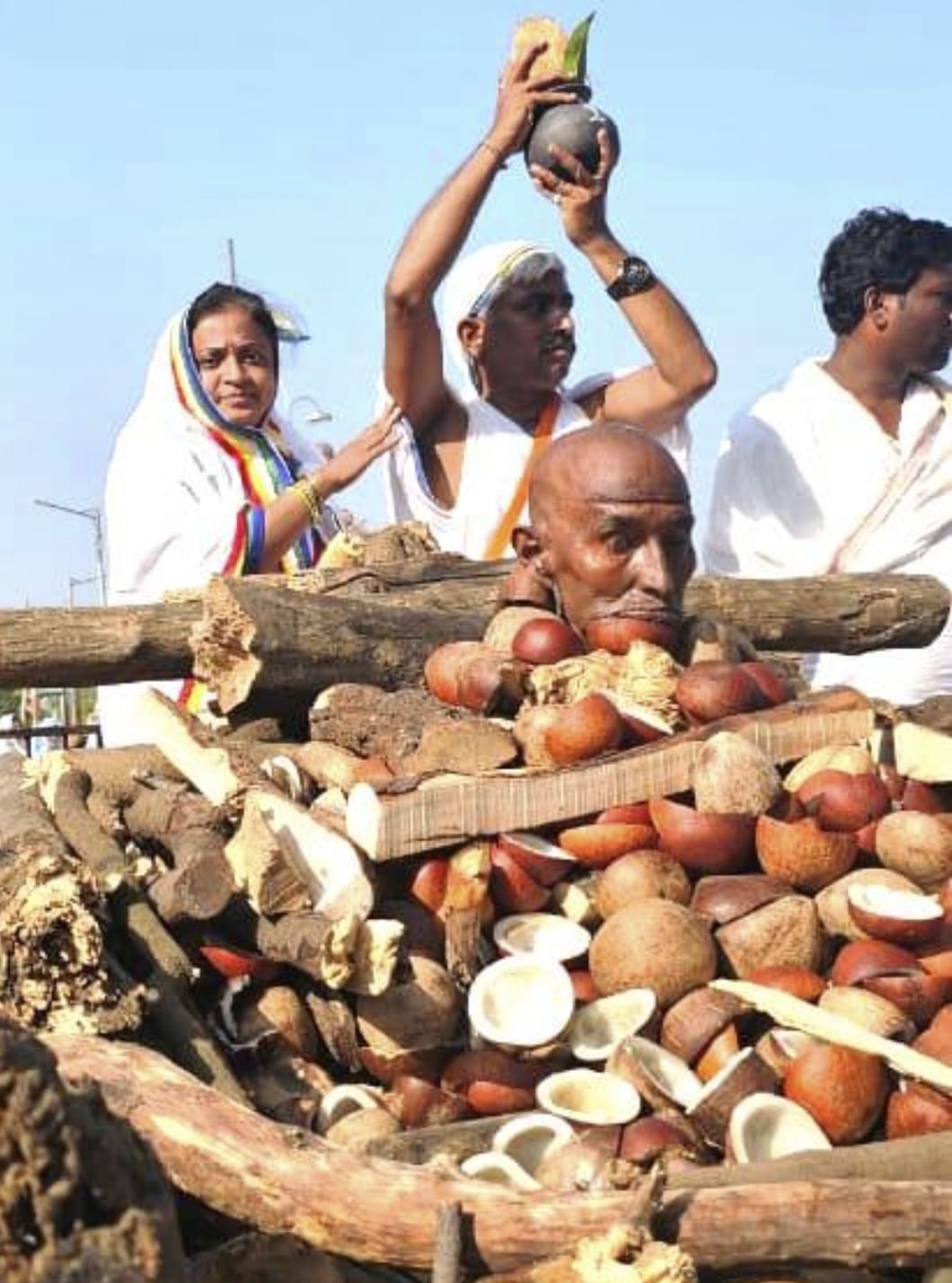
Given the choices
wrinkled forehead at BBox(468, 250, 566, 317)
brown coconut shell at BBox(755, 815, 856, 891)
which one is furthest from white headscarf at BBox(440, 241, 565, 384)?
brown coconut shell at BBox(755, 815, 856, 891)

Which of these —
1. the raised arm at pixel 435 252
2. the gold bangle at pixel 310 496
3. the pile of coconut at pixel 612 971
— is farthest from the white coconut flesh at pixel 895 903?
the gold bangle at pixel 310 496

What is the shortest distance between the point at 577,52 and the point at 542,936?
320cm

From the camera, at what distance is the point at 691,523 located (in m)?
4.41

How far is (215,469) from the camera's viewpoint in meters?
6.38

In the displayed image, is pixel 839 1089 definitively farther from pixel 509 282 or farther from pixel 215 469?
pixel 215 469

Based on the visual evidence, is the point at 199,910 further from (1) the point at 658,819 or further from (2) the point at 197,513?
(2) the point at 197,513

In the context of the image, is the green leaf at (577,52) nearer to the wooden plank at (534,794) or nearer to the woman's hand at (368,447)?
the woman's hand at (368,447)

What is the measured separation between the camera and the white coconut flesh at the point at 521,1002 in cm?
336

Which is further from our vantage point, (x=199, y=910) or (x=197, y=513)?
(x=197, y=513)

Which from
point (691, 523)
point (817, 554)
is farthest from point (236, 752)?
point (817, 554)

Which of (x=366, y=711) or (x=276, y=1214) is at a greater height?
(x=366, y=711)

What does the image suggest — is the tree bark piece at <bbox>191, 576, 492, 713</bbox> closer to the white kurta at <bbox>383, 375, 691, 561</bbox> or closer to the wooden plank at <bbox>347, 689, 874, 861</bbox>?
the wooden plank at <bbox>347, 689, 874, 861</bbox>

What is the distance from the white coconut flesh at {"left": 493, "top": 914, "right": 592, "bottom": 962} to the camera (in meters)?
3.56

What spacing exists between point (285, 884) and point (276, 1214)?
0.89 meters
